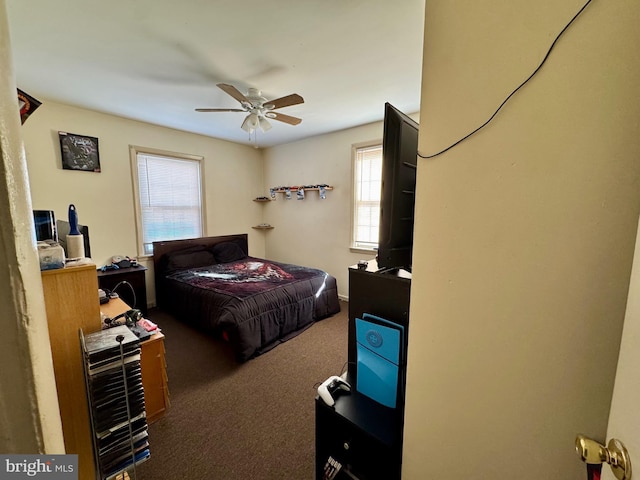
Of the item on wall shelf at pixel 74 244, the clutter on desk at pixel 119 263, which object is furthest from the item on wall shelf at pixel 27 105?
the clutter on desk at pixel 119 263

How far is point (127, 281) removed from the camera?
303 centimetres

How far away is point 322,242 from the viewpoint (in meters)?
4.29

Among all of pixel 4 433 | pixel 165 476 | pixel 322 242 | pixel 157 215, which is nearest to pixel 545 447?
pixel 4 433

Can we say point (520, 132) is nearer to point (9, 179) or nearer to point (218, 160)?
point (9, 179)

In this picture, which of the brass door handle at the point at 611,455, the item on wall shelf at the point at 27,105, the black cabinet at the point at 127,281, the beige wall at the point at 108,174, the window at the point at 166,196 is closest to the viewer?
the brass door handle at the point at 611,455

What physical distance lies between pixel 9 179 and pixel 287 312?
8.63 ft

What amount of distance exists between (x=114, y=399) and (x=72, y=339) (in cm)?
31

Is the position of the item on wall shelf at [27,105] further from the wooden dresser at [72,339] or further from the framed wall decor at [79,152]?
the framed wall decor at [79,152]

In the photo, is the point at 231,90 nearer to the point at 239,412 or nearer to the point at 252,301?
the point at 252,301

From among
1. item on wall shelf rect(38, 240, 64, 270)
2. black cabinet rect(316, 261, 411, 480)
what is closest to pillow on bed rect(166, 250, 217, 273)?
item on wall shelf rect(38, 240, 64, 270)

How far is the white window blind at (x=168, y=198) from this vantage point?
363 centimetres

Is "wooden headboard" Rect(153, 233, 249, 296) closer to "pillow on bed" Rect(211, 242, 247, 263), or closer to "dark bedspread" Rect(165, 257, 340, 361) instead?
"pillow on bed" Rect(211, 242, 247, 263)

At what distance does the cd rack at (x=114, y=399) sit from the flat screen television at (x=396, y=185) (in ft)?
3.82

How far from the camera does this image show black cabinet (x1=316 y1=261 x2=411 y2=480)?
92 cm
